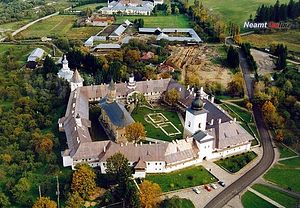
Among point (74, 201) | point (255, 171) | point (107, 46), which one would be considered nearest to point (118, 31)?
point (107, 46)

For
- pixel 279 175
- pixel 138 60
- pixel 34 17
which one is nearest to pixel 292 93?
pixel 279 175

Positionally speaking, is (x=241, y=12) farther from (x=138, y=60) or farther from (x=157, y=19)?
(x=138, y=60)

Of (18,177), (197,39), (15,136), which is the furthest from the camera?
(197,39)

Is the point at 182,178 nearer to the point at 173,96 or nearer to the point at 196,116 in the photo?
the point at 196,116

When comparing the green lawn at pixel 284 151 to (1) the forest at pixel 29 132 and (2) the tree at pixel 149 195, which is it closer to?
(2) the tree at pixel 149 195

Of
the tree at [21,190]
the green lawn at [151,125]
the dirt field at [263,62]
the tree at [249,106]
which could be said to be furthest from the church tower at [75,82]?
the dirt field at [263,62]

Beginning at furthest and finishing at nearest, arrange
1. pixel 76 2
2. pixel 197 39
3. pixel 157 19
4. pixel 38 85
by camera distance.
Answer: pixel 76 2 → pixel 157 19 → pixel 197 39 → pixel 38 85
